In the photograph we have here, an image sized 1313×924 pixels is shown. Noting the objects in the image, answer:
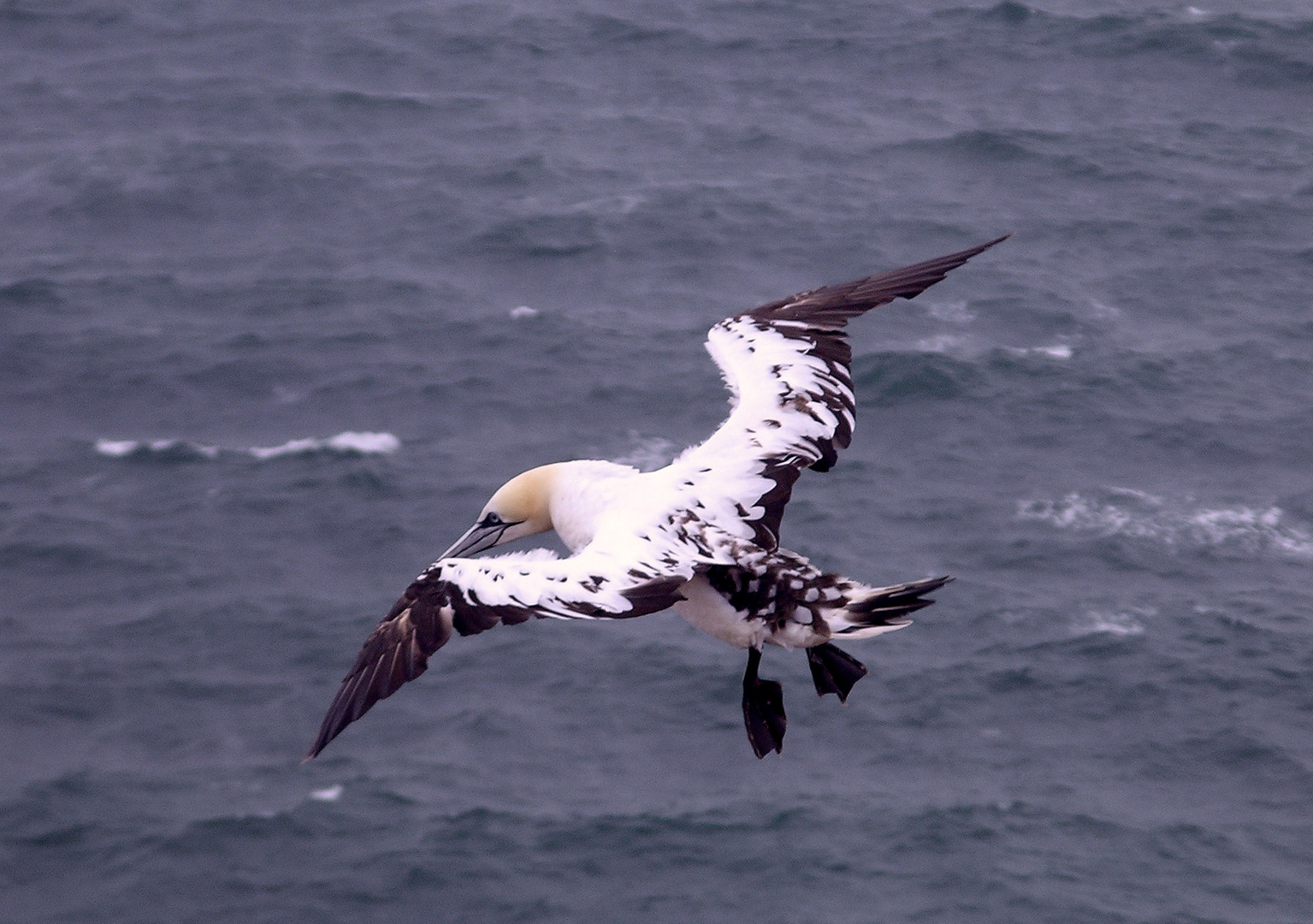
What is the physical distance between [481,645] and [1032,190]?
85.7 feet

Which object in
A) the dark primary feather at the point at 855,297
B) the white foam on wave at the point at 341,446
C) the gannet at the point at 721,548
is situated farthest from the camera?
the white foam on wave at the point at 341,446

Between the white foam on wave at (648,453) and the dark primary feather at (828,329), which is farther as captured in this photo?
the white foam on wave at (648,453)

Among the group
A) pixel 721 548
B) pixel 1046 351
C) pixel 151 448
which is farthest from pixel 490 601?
pixel 1046 351

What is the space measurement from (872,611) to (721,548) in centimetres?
138

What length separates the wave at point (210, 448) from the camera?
5372 cm

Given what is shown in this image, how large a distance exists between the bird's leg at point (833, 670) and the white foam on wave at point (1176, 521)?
34.8 meters

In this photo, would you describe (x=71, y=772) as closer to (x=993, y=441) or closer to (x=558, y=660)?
(x=558, y=660)

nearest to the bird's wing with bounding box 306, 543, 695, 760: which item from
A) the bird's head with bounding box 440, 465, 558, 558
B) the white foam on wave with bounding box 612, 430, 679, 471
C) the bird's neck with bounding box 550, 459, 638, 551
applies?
the bird's neck with bounding box 550, 459, 638, 551

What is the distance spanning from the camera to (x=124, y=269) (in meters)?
60.8

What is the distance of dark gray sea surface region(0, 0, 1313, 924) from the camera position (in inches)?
1786

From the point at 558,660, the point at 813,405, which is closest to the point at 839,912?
the point at 558,660

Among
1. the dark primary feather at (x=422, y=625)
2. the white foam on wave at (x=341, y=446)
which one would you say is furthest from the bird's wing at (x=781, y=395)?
the white foam on wave at (x=341, y=446)

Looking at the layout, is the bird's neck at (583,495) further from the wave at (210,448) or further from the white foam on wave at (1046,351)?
the white foam on wave at (1046,351)

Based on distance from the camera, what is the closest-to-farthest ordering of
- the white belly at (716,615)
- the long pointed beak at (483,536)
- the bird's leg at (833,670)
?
the white belly at (716,615), the bird's leg at (833,670), the long pointed beak at (483,536)
